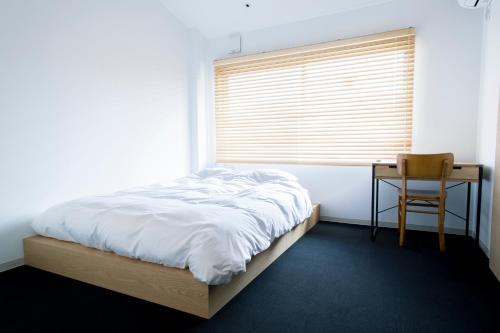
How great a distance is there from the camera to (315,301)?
1.81 m

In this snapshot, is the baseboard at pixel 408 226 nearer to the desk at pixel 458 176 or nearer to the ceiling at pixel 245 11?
the desk at pixel 458 176

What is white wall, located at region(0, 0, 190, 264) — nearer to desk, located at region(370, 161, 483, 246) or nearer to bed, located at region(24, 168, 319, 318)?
bed, located at region(24, 168, 319, 318)

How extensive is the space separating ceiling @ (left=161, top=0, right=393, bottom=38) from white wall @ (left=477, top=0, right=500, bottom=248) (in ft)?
3.55

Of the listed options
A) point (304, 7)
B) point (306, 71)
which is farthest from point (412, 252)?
point (304, 7)

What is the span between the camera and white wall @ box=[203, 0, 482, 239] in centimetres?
293

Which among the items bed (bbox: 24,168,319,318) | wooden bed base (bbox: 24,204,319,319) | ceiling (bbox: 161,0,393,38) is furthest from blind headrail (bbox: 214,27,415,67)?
wooden bed base (bbox: 24,204,319,319)

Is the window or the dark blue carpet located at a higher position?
the window

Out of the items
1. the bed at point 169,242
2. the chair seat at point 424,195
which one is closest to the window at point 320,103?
the chair seat at point 424,195

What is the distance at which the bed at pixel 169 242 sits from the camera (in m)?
1.60

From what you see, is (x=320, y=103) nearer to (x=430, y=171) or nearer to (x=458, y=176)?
(x=430, y=171)

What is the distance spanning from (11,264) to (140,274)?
1.30 m

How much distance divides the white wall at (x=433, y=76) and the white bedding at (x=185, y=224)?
104cm

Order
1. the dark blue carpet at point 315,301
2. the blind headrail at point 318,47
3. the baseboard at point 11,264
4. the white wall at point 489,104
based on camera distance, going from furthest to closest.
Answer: the blind headrail at point 318,47, the white wall at point 489,104, the baseboard at point 11,264, the dark blue carpet at point 315,301

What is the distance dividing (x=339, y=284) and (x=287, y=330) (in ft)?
2.14
